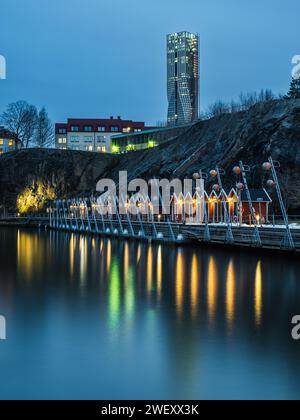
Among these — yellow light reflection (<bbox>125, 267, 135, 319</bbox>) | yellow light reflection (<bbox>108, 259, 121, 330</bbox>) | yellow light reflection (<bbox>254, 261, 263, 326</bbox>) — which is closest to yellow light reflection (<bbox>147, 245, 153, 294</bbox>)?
yellow light reflection (<bbox>125, 267, 135, 319</bbox>)

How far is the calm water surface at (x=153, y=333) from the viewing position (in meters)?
11.1

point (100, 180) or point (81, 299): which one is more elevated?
point (100, 180)

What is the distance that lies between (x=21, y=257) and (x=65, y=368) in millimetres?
30704

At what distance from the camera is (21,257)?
4172cm

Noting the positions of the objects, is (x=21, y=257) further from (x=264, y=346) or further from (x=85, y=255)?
(x=264, y=346)

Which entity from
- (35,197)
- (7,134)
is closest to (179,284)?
(35,197)

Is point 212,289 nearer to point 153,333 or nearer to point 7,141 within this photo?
point 153,333

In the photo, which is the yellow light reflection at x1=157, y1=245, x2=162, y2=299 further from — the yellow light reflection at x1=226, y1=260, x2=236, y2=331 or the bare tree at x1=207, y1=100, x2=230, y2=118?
the bare tree at x1=207, y1=100, x2=230, y2=118

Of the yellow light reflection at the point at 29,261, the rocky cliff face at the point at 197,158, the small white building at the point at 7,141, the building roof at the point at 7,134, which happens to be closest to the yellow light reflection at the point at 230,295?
the yellow light reflection at the point at 29,261

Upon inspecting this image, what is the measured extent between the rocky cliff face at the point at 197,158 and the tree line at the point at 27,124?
15610mm

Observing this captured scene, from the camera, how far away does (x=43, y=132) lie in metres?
140

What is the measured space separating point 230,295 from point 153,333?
7.13 metres
